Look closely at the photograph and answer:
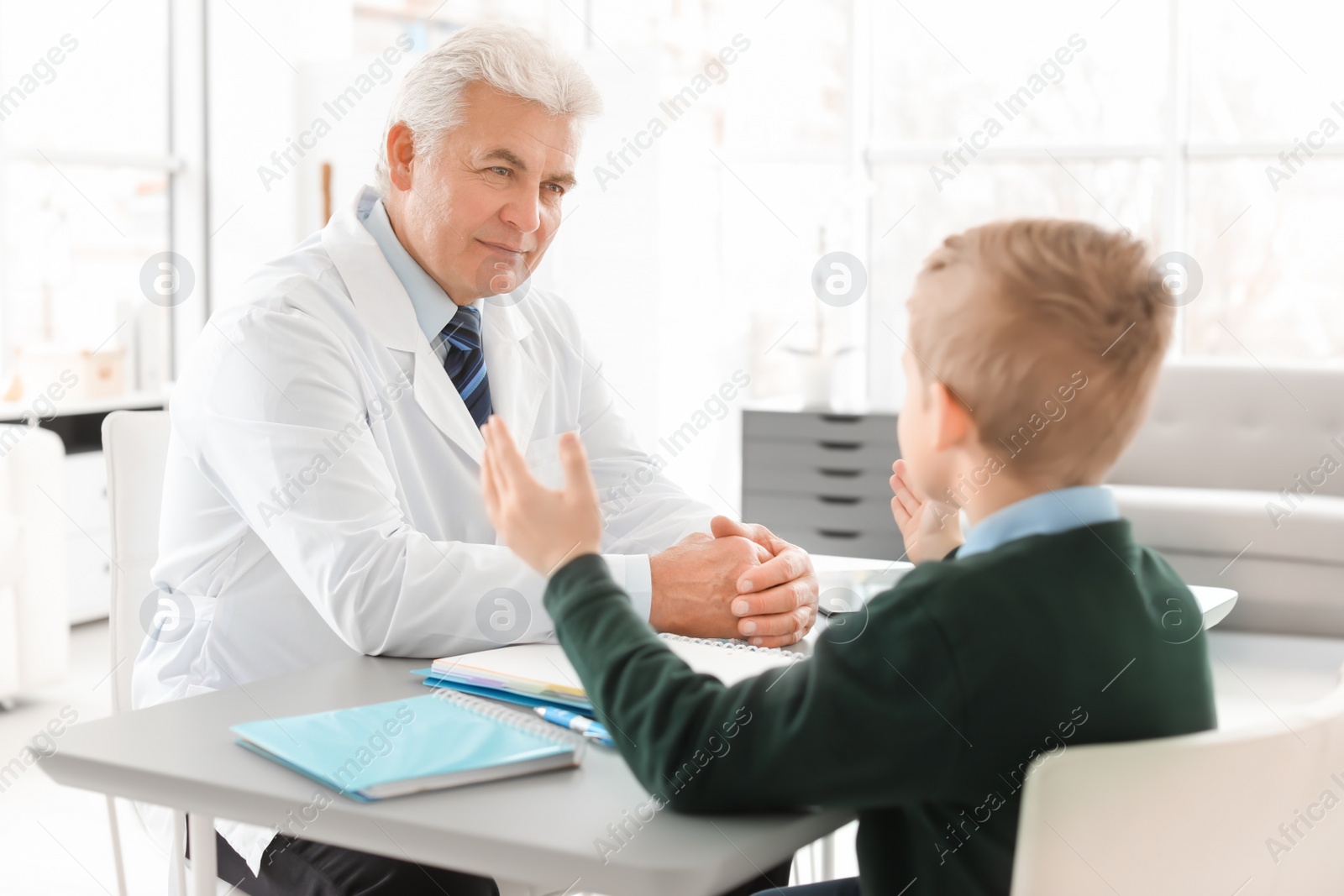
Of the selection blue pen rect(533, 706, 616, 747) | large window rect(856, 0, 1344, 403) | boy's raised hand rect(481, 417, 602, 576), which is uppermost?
large window rect(856, 0, 1344, 403)

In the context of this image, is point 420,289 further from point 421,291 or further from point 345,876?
point 345,876

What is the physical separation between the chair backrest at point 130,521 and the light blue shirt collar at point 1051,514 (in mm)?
1104

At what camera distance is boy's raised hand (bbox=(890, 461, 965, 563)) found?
1.20 m

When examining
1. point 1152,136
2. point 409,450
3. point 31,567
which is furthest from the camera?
point 1152,136

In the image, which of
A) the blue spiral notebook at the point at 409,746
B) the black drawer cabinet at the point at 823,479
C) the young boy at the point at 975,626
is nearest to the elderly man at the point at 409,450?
the blue spiral notebook at the point at 409,746

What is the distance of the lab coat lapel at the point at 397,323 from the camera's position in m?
1.58

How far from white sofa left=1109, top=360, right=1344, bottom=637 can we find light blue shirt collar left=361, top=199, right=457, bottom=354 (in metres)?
2.33

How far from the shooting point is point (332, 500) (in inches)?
51.6

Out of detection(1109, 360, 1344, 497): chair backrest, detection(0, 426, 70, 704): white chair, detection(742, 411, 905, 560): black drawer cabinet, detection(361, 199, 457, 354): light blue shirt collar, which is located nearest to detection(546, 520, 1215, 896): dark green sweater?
detection(361, 199, 457, 354): light blue shirt collar

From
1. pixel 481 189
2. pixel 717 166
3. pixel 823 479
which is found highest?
pixel 717 166

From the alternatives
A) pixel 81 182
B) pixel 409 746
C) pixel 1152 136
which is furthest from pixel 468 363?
pixel 1152 136

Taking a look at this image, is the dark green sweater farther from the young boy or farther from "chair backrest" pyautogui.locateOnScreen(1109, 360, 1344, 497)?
"chair backrest" pyautogui.locateOnScreen(1109, 360, 1344, 497)

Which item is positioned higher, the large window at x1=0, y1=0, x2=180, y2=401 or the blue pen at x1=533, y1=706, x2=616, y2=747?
the large window at x1=0, y1=0, x2=180, y2=401

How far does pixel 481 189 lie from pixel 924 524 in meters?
0.79
